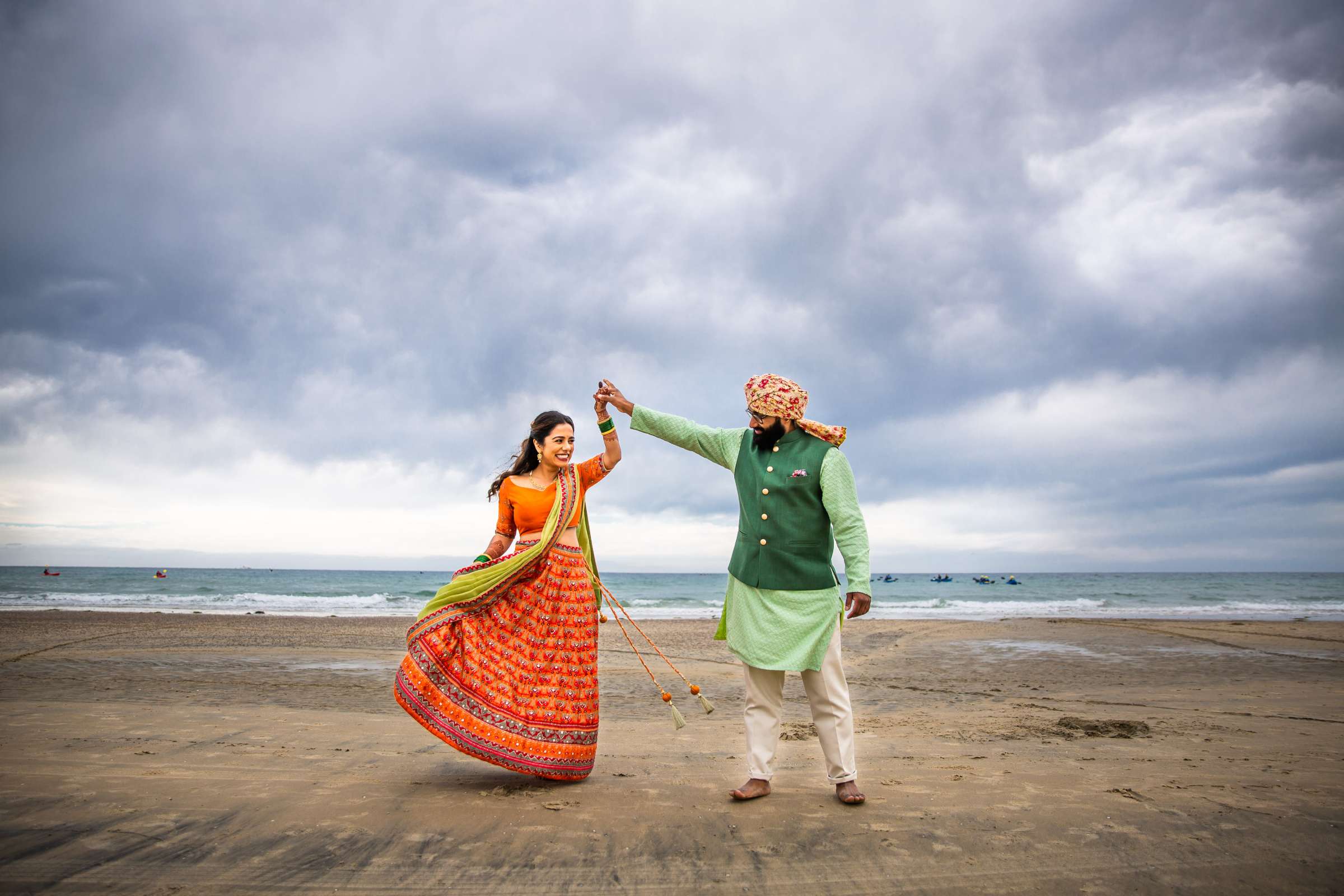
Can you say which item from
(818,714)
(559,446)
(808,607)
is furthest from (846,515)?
(559,446)

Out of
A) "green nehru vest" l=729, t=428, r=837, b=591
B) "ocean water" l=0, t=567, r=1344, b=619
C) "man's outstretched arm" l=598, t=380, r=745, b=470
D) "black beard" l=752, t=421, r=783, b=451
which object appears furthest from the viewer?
"ocean water" l=0, t=567, r=1344, b=619

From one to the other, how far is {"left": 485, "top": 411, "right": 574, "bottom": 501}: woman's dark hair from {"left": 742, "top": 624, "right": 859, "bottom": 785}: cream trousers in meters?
1.55

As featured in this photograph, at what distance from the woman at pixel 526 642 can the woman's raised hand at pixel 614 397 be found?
48mm

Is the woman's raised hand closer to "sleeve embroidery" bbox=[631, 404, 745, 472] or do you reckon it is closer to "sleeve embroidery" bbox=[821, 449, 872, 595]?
"sleeve embroidery" bbox=[631, 404, 745, 472]

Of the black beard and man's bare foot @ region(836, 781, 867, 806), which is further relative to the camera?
the black beard

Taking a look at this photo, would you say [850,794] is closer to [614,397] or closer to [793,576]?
[793,576]

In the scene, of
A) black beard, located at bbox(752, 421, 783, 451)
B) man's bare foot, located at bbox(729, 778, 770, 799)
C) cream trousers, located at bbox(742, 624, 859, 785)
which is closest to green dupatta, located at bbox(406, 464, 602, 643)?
black beard, located at bbox(752, 421, 783, 451)

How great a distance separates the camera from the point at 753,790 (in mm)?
3285

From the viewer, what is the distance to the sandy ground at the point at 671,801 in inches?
98.3

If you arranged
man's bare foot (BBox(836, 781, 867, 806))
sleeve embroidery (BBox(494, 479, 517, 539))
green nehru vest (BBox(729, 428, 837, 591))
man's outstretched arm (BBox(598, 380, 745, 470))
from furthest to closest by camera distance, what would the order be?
sleeve embroidery (BBox(494, 479, 517, 539)) → man's outstretched arm (BBox(598, 380, 745, 470)) → green nehru vest (BBox(729, 428, 837, 591)) → man's bare foot (BBox(836, 781, 867, 806))

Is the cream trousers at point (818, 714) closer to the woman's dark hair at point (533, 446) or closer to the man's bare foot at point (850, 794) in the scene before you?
the man's bare foot at point (850, 794)

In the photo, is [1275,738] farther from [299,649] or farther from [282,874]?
[299,649]

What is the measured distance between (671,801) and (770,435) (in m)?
1.74

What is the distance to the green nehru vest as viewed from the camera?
10.8 ft
